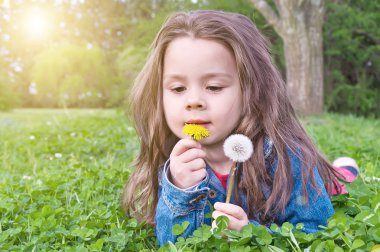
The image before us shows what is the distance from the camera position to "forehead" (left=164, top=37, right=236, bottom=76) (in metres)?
1.91

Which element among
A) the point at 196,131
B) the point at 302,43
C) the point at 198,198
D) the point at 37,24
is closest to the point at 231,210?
the point at 198,198

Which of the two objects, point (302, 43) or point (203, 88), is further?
point (302, 43)

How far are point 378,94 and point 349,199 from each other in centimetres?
847

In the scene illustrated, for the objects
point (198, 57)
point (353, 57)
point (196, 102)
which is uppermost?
point (353, 57)

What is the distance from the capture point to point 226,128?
1987mm

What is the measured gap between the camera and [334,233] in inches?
67.3

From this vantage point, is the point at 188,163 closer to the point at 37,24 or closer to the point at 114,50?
the point at 114,50

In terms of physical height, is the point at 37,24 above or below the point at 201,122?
above

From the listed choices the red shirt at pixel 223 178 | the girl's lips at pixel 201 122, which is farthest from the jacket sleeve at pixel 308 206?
the girl's lips at pixel 201 122

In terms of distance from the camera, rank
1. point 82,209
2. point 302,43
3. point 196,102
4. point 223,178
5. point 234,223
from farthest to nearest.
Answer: point 302,43 → point 82,209 → point 223,178 → point 196,102 → point 234,223

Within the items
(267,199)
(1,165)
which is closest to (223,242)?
(267,199)

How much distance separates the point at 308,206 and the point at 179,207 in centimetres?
54

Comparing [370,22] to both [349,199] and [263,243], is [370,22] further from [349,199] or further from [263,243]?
[263,243]

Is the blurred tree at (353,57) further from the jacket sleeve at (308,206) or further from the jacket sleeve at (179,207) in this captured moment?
the jacket sleeve at (179,207)
